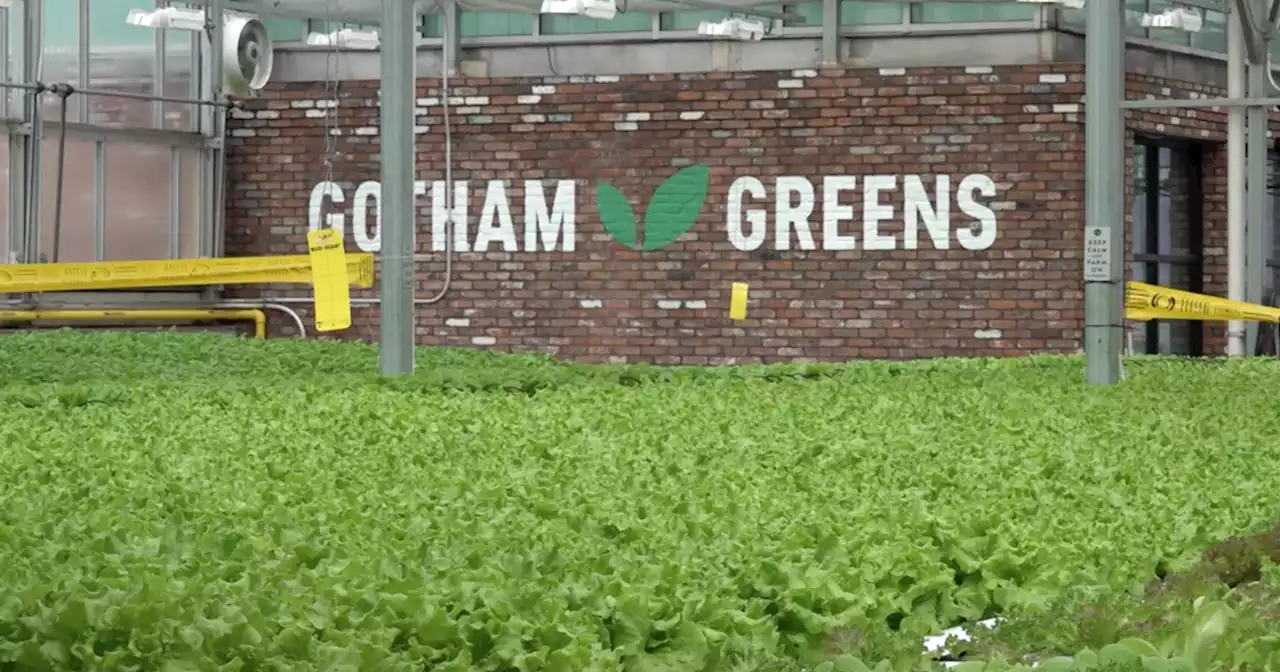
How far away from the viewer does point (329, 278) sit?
15141mm

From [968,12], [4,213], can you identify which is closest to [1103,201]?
[968,12]

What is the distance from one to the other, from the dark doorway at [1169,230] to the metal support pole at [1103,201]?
24.2 ft

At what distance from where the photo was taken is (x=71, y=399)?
421 inches

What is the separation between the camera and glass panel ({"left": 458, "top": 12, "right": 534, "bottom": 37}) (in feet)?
65.3

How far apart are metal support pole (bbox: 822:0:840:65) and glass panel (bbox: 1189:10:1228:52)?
12.6 feet

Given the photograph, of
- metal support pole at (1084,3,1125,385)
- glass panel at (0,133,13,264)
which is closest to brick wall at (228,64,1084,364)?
glass panel at (0,133,13,264)

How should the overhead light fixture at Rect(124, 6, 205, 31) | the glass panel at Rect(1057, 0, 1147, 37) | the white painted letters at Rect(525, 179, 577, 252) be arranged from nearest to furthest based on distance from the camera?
1. the overhead light fixture at Rect(124, 6, 205, 31)
2. the glass panel at Rect(1057, 0, 1147, 37)
3. the white painted letters at Rect(525, 179, 577, 252)

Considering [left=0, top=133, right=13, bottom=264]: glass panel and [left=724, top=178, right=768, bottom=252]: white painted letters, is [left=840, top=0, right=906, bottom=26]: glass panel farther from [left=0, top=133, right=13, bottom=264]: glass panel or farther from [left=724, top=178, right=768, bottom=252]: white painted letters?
[left=0, top=133, right=13, bottom=264]: glass panel

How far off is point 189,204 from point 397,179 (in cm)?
764

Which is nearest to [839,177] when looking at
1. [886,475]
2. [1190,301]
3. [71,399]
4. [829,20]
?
[829,20]

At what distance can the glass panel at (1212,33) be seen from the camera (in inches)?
818

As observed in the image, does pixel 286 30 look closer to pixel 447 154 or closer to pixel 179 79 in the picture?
pixel 179 79

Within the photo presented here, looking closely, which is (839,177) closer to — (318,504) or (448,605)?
(318,504)

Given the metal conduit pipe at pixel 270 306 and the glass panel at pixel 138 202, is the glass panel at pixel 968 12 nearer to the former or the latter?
the metal conduit pipe at pixel 270 306
